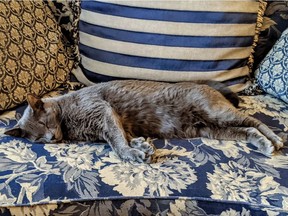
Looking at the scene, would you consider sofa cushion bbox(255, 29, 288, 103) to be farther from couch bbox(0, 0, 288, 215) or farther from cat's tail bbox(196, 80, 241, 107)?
couch bbox(0, 0, 288, 215)

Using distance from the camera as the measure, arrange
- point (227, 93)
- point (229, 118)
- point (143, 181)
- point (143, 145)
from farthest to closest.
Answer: point (227, 93)
point (229, 118)
point (143, 145)
point (143, 181)

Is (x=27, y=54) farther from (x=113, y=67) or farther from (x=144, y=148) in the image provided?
(x=144, y=148)

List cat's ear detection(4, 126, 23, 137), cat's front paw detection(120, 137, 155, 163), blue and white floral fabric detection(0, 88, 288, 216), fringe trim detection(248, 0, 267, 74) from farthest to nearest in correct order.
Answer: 1. fringe trim detection(248, 0, 267, 74)
2. cat's ear detection(4, 126, 23, 137)
3. cat's front paw detection(120, 137, 155, 163)
4. blue and white floral fabric detection(0, 88, 288, 216)

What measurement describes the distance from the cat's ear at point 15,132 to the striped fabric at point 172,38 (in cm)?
46

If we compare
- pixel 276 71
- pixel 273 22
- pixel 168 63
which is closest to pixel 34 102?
pixel 168 63

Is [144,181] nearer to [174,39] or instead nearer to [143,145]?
[143,145]

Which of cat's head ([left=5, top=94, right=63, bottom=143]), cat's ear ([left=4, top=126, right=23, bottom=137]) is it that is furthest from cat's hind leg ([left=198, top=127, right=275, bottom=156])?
cat's ear ([left=4, top=126, right=23, bottom=137])

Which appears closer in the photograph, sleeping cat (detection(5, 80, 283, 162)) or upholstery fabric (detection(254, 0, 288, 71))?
sleeping cat (detection(5, 80, 283, 162))

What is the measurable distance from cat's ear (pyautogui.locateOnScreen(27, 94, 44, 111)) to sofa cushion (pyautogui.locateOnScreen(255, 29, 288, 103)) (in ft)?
3.00

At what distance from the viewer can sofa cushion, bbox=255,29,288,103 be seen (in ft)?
5.30

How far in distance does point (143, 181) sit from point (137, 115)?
395 mm

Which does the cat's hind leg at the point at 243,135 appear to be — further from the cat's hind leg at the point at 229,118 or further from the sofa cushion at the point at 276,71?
the sofa cushion at the point at 276,71

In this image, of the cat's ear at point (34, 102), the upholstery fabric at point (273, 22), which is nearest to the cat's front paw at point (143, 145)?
the cat's ear at point (34, 102)

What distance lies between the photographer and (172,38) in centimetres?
162
